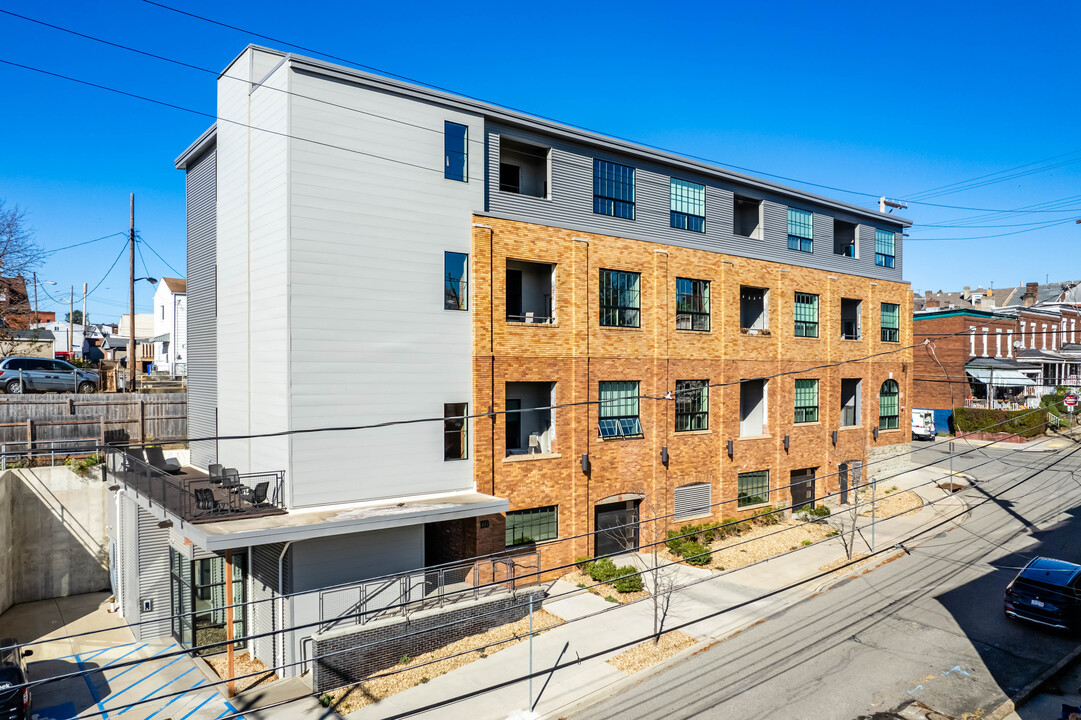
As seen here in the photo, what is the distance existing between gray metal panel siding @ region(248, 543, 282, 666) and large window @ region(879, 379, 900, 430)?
96.5 ft

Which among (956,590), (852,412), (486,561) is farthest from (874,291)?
(486,561)

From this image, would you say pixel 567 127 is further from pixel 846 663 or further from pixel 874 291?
pixel 874 291

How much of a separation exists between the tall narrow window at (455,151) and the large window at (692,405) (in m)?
11.3

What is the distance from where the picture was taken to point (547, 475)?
2173 centimetres

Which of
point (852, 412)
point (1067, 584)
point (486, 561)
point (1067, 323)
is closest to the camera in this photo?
point (1067, 584)

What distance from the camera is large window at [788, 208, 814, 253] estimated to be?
98.6 feet

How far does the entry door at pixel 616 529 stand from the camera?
2347 cm


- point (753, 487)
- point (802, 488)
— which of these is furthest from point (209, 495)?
point (802, 488)

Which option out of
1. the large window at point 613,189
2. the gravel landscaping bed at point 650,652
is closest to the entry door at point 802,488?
the large window at point 613,189

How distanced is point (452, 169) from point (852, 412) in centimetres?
2389

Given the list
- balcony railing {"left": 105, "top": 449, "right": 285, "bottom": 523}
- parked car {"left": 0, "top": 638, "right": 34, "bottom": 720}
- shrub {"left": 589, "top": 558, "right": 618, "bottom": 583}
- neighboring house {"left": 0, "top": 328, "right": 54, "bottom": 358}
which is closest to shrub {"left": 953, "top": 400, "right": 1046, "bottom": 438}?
shrub {"left": 589, "top": 558, "right": 618, "bottom": 583}

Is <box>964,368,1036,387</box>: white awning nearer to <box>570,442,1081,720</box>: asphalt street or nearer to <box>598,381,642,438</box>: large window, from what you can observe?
<box>570,442,1081,720</box>: asphalt street

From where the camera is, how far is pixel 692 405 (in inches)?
1036

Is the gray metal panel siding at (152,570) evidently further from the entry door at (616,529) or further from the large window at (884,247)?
the large window at (884,247)
